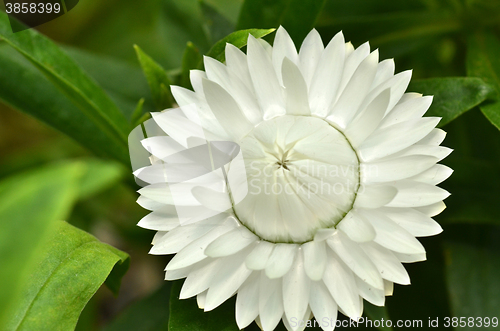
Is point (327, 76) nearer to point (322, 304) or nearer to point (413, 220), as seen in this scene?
point (413, 220)

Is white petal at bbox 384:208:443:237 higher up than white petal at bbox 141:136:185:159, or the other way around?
white petal at bbox 141:136:185:159

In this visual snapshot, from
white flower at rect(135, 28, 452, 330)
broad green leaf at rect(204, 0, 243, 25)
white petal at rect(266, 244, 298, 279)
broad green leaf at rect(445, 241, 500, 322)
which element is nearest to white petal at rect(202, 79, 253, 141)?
white flower at rect(135, 28, 452, 330)

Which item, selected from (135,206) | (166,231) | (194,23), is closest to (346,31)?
(194,23)

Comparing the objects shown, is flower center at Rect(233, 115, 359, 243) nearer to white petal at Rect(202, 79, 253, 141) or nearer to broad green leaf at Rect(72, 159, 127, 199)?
white petal at Rect(202, 79, 253, 141)

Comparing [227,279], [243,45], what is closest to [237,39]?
[243,45]

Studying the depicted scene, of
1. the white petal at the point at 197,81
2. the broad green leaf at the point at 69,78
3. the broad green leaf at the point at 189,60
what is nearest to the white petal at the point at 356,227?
the white petal at the point at 197,81

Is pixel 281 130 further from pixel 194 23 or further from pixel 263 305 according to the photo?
pixel 194 23
